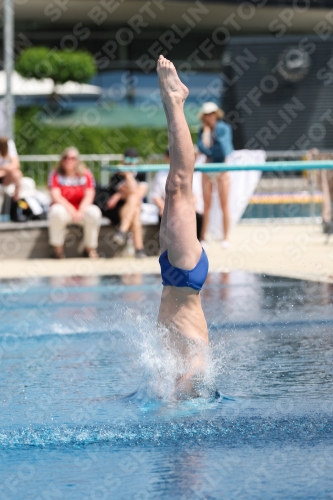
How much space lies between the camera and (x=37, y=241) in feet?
37.4

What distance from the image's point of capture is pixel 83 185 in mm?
11305

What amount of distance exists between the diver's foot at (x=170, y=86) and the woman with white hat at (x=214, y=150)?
7.79m

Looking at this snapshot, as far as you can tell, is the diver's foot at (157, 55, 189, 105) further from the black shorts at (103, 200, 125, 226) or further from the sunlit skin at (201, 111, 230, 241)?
the sunlit skin at (201, 111, 230, 241)

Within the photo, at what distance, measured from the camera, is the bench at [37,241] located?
1131 centimetres

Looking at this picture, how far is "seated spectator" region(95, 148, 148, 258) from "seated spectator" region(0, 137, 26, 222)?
1001 millimetres

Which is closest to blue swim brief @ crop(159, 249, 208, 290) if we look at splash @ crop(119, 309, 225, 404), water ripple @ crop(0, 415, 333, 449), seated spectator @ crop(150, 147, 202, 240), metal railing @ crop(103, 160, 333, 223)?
splash @ crop(119, 309, 225, 404)

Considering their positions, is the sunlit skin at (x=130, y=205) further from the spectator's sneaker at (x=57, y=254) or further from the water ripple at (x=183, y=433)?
the water ripple at (x=183, y=433)

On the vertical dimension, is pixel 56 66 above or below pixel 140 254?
above

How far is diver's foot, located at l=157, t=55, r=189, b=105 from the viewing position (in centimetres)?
395

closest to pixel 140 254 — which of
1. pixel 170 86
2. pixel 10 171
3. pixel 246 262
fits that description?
pixel 246 262

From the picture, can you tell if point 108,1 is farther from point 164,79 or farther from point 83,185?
point 164,79

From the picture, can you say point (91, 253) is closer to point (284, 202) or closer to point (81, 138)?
point (284, 202)

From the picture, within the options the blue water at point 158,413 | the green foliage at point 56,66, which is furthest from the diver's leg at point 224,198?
the green foliage at point 56,66

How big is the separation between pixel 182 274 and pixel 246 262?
6777 mm
